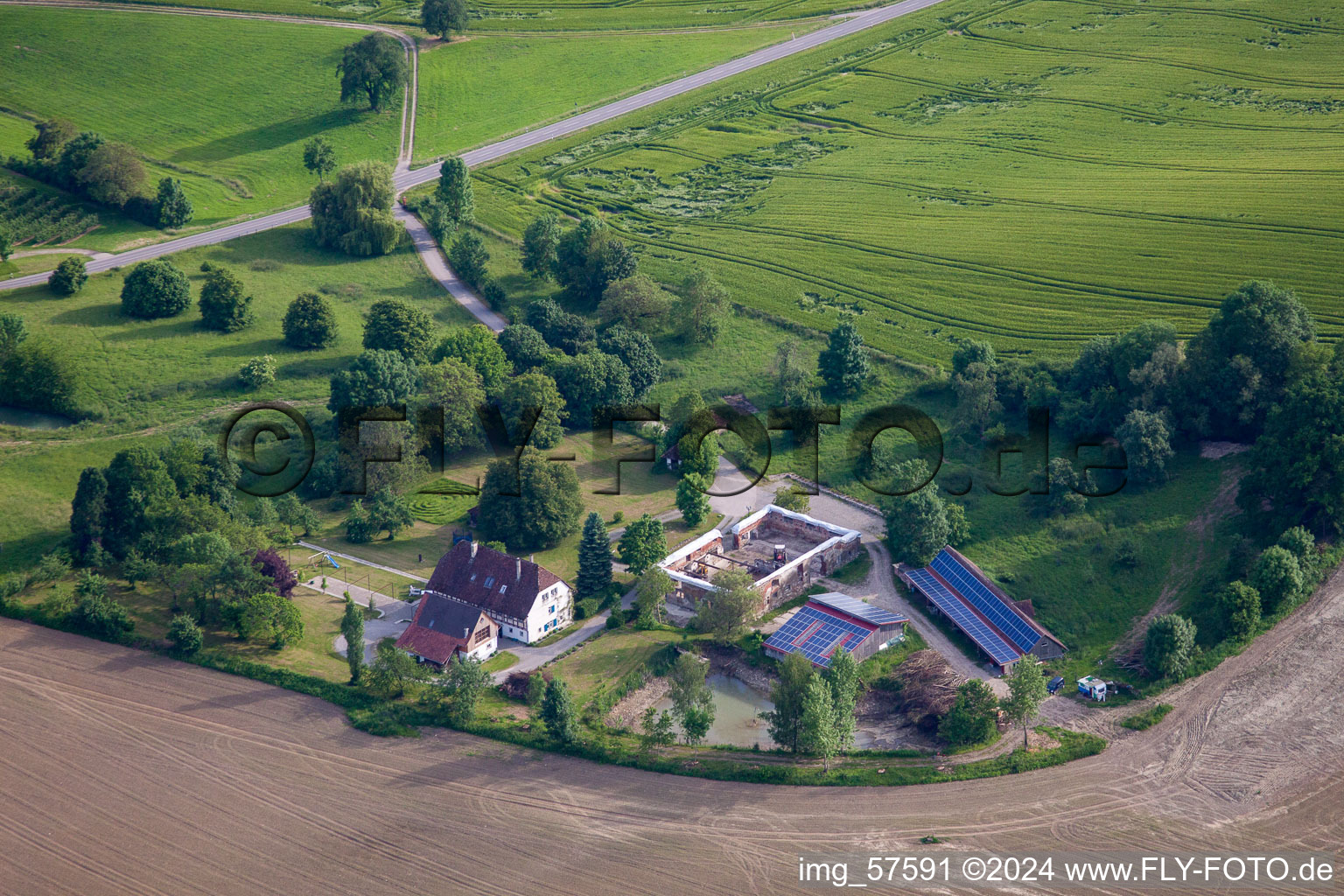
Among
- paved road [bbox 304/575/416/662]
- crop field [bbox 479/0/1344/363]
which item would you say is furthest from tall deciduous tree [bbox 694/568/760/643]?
crop field [bbox 479/0/1344/363]

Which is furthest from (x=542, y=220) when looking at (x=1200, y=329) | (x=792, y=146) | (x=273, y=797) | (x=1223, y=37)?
(x=1223, y=37)

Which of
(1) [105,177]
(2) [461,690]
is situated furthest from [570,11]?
(2) [461,690]

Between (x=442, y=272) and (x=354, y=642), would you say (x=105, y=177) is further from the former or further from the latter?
(x=354, y=642)

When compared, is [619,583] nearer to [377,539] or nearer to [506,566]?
[506,566]

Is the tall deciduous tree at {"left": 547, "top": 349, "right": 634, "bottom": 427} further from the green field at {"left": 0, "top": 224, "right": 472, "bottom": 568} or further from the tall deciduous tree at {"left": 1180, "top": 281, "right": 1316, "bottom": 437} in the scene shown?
the tall deciduous tree at {"left": 1180, "top": 281, "right": 1316, "bottom": 437}

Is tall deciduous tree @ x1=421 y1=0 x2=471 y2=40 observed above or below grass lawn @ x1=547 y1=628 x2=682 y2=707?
above

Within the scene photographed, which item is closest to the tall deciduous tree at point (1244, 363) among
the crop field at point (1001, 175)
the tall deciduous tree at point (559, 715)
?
the crop field at point (1001, 175)
